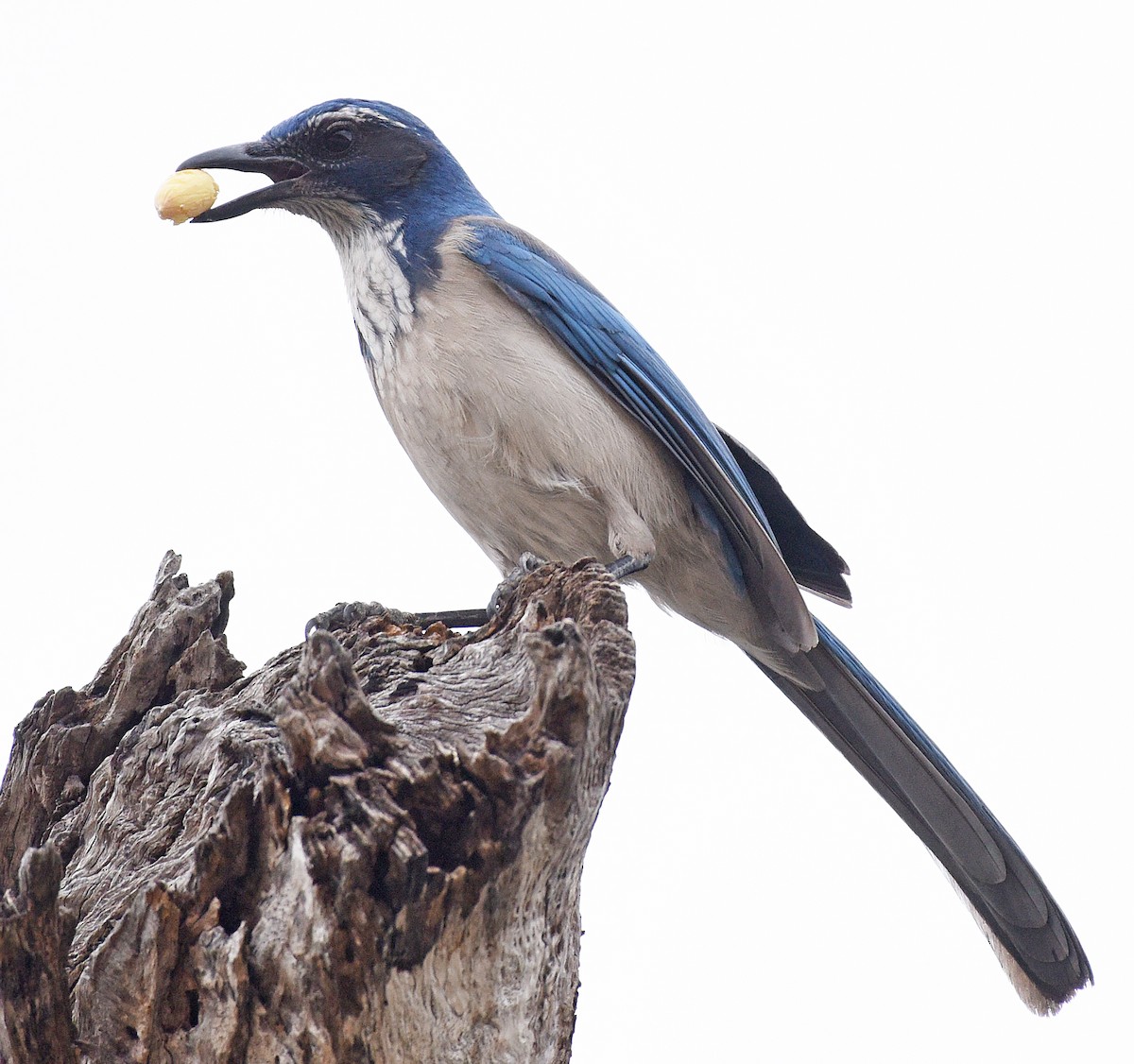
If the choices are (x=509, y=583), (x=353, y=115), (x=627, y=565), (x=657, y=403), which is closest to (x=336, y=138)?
(x=353, y=115)

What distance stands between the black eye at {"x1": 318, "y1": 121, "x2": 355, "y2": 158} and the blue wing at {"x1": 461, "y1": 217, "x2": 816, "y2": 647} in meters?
0.79

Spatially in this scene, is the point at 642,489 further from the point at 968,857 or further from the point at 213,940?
the point at 213,940

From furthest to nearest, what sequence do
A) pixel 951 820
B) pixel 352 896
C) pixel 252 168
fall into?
pixel 252 168, pixel 951 820, pixel 352 896

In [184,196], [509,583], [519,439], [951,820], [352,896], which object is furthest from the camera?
[184,196]

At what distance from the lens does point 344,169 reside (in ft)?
18.6

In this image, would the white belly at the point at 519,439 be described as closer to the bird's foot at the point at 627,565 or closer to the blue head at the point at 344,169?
the bird's foot at the point at 627,565

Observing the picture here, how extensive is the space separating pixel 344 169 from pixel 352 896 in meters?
3.66

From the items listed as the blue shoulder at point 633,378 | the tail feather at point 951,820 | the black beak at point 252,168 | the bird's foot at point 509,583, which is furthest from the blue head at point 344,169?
the tail feather at point 951,820

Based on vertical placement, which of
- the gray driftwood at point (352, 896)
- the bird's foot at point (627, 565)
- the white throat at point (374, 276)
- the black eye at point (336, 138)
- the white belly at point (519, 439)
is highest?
the black eye at point (336, 138)

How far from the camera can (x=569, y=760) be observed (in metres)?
3.07

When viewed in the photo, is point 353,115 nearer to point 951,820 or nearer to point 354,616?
point 354,616

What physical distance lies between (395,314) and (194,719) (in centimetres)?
195

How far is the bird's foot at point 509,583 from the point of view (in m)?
4.15

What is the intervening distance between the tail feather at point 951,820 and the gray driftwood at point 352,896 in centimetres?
223
